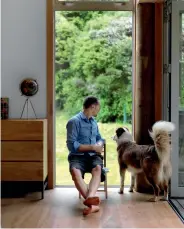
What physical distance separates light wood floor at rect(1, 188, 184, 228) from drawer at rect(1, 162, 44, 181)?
9.7 inches

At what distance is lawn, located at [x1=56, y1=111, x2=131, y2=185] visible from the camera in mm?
5188

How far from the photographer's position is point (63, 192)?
4961mm

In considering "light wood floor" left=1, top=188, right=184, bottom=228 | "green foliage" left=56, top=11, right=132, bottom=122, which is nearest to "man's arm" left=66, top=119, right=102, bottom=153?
"light wood floor" left=1, top=188, right=184, bottom=228

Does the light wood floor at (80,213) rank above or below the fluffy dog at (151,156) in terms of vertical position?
below

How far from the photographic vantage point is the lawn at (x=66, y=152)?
519 centimetres

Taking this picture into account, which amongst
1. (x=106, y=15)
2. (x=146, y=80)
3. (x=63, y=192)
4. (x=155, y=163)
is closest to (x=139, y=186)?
(x=155, y=163)

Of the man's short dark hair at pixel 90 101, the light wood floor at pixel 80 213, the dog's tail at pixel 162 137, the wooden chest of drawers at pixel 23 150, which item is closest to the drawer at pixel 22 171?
the wooden chest of drawers at pixel 23 150

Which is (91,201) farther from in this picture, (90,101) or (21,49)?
(21,49)

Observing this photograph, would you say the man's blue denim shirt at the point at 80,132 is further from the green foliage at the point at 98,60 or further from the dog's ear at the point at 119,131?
the green foliage at the point at 98,60

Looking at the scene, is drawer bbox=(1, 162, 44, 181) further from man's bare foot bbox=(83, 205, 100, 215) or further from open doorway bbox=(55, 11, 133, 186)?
man's bare foot bbox=(83, 205, 100, 215)

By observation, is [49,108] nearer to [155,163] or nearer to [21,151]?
[21,151]

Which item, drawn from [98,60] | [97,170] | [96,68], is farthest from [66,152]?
[98,60]

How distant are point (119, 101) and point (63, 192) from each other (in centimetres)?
135

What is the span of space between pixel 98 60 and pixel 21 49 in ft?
3.22
